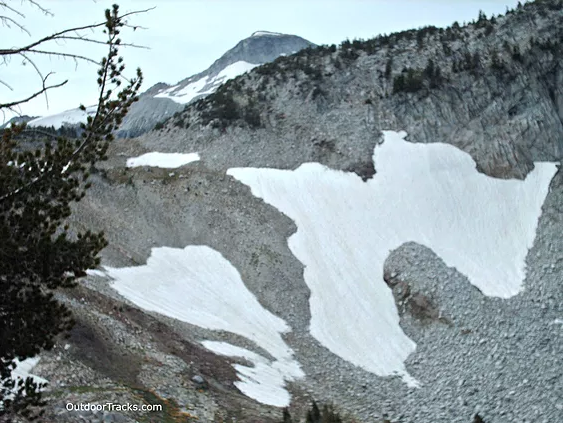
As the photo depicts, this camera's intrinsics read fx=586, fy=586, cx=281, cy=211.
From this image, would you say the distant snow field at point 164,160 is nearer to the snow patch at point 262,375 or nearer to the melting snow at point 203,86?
the snow patch at point 262,375

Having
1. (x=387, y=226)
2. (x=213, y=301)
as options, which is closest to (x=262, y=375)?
(x=213, y=301)

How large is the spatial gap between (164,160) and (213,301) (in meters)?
19.6

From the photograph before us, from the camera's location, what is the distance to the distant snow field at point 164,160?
159 ft

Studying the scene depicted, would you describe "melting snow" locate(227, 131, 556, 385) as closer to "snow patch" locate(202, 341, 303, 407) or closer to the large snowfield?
the large snowfield

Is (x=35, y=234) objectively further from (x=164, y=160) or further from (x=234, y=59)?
(x=234, y=59)

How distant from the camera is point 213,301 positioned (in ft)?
109

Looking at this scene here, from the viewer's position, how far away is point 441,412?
24719mm

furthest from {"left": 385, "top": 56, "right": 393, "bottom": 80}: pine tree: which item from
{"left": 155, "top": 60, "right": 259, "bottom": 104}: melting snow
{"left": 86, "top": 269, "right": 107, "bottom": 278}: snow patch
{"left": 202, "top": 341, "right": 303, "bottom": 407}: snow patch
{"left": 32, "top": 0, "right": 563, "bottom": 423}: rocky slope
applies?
{"left": 155, "top": 60, "right": 259, "bottom": 104}: melting snow

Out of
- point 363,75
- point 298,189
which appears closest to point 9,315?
point 298,189

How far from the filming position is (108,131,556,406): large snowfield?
30750 millimetres

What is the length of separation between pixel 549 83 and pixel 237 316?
38.6 metres

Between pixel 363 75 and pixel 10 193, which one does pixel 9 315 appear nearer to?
pixel 10 193

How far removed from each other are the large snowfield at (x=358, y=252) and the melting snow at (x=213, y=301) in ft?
0.23

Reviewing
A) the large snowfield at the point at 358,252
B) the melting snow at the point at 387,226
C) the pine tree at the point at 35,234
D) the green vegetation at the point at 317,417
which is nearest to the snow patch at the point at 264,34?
the large snowfield at the point at 358,252
